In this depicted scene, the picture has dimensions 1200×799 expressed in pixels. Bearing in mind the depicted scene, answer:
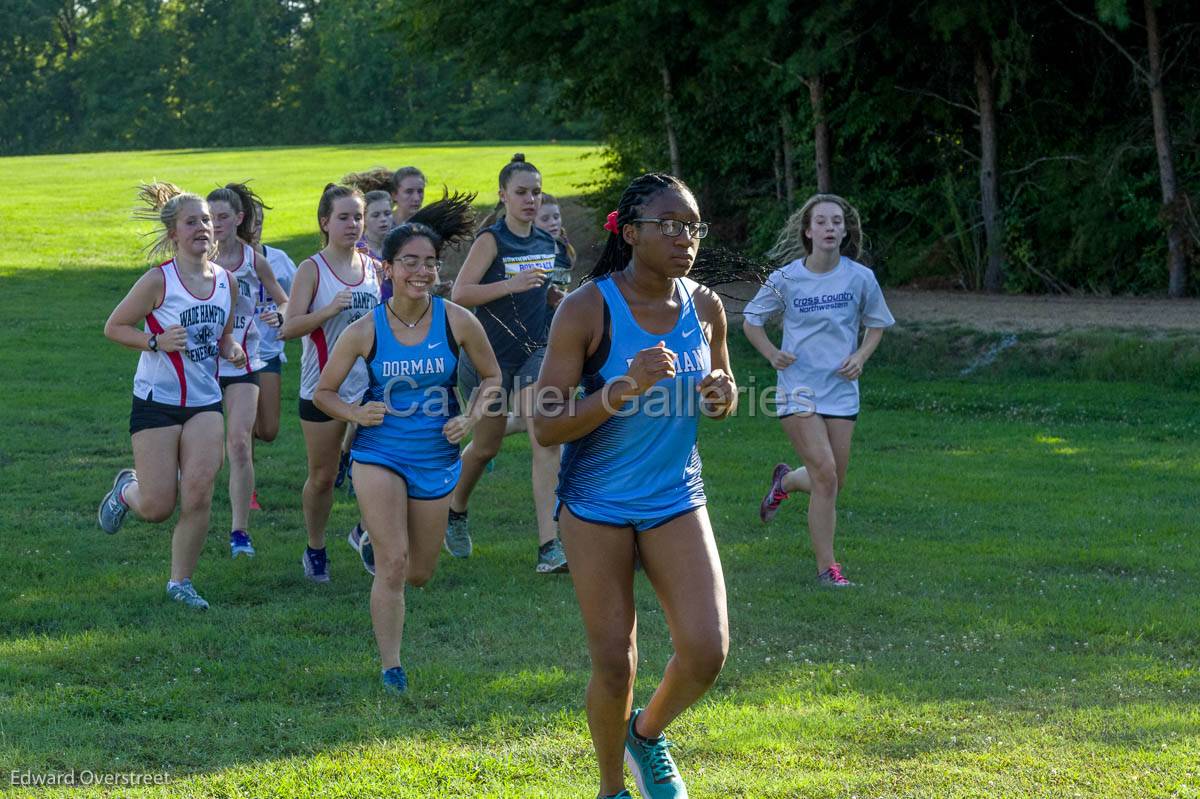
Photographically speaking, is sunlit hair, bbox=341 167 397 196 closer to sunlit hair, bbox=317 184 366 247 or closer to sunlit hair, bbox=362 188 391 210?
sunlit hair, bbox=362 188 391 210

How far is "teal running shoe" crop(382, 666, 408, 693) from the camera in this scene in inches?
256

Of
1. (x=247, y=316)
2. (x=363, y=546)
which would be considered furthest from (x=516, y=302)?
(x=363, y=546)

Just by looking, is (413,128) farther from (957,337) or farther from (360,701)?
(360,701)

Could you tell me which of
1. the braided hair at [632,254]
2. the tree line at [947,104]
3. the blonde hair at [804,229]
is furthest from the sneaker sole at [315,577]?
the tree line at [947,104]

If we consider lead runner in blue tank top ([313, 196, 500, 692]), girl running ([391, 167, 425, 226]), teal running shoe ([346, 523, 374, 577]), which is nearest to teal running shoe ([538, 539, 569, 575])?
teal running shoe ([346, 523, 374, 577])

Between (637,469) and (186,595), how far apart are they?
3.83m

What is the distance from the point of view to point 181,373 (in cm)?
766

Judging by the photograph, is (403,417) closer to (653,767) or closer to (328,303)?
(328,303)

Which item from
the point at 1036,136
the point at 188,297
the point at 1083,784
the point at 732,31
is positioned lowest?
the point at 1083,784

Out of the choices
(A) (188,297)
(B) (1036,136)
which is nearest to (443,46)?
(B) (1036,136)

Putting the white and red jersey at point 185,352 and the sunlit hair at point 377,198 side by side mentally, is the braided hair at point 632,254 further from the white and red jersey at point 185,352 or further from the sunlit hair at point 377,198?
the sunlit hair at point 377,198

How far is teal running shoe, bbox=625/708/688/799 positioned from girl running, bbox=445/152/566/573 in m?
3.47

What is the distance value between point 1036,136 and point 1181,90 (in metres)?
2.05

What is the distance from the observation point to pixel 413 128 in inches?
2985
